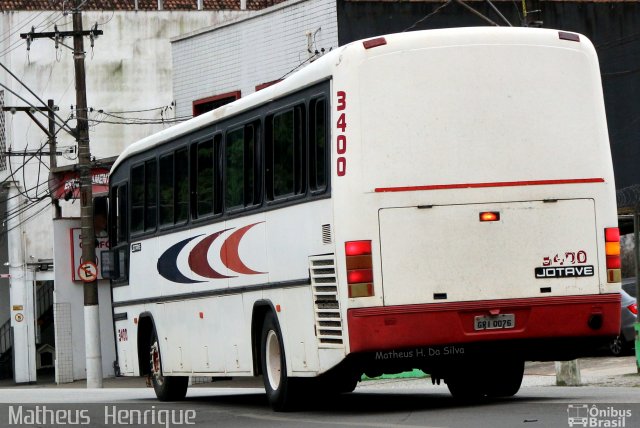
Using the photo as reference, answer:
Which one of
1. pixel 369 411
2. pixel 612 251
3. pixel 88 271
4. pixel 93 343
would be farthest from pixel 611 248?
pixel 93 343

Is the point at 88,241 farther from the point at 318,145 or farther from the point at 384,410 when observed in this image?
the point at 318,145

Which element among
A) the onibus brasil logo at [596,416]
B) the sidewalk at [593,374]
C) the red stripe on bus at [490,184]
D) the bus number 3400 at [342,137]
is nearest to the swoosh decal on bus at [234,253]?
the bus number 3400 at [342,137]

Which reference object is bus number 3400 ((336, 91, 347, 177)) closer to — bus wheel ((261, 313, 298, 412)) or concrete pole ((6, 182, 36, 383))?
bus wheel ((261, 313, 298, 412))

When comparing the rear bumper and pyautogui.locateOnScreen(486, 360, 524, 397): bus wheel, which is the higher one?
the rear bumper

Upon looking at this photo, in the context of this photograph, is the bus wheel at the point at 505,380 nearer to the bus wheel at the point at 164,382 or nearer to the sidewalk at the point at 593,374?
the sidewalk at the point at 593,374

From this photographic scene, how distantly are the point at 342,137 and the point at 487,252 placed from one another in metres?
1.72

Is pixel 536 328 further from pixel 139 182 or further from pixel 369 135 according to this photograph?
pixel 139 182

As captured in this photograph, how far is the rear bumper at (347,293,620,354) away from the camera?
13.9m

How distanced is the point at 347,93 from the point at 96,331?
71.0ft

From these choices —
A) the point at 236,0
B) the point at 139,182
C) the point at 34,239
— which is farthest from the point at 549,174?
the point at 236,0

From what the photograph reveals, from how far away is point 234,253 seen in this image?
55.1 feet

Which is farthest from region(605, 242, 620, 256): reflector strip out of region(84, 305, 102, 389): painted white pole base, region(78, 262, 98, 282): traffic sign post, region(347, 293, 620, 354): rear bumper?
region(84, 305, 102, 389): painted white pole base

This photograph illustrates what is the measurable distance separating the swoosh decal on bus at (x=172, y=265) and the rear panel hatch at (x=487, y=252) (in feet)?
15.3

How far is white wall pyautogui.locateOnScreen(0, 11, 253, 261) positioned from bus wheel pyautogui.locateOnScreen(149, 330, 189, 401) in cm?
3262
